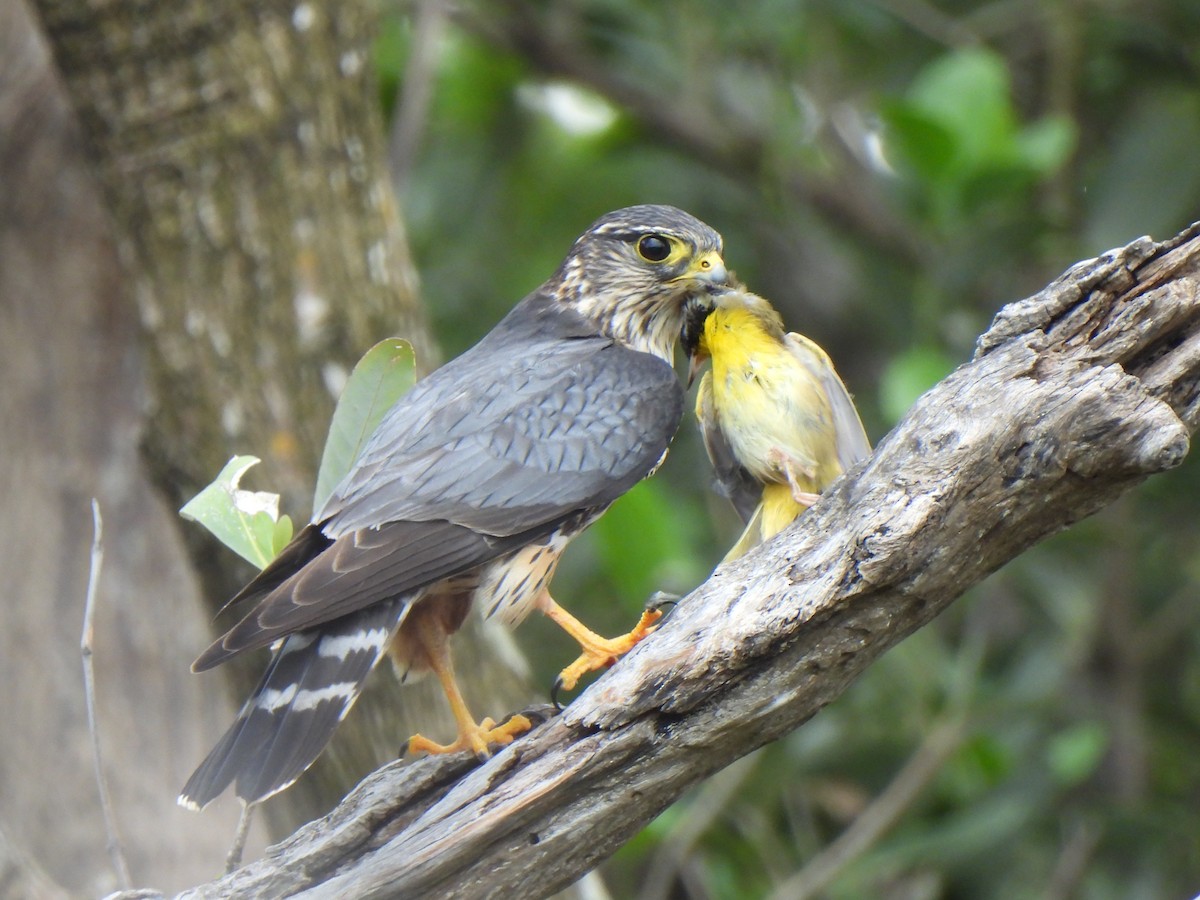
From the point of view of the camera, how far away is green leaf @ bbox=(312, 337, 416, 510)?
3359mm

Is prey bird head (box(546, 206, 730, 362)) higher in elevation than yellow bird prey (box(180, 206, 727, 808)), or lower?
higher

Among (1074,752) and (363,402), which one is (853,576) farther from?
(1074,752)

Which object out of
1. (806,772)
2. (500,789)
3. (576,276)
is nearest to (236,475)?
(500,789)

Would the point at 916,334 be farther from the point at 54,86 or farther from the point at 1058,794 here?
the point at 54,86

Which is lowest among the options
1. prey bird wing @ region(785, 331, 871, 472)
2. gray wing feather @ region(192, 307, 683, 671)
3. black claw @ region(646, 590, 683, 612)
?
black claw @ region(646, 590, 683, 612)

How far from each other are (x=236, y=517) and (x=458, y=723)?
765 mm

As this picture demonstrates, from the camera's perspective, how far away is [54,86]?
5.72 meters

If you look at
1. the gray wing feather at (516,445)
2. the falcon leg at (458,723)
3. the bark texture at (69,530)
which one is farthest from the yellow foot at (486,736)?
the bark texture at (69,530)

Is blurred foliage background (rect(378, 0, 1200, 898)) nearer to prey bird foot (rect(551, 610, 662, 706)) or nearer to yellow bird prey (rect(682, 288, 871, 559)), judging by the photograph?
yellow bird prey (rect(682, 288, 871, 559))

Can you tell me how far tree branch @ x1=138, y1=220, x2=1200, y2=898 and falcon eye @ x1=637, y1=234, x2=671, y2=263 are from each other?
160 cm

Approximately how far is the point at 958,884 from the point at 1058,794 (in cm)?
56

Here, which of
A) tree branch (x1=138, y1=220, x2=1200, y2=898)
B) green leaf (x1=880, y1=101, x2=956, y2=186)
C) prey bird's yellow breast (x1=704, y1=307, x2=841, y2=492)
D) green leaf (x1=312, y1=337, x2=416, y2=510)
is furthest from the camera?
green leaf (x1=880, y1=101, x2=956, y2=186)

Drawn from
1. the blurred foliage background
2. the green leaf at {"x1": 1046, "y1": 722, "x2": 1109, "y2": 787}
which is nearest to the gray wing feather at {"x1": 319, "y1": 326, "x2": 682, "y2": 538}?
the blurred foliage background

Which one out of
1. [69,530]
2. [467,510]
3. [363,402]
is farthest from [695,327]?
[69,530]
